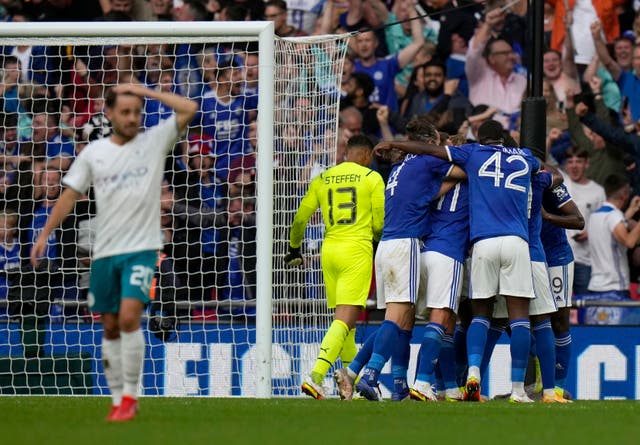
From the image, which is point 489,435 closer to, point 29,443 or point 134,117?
point 29,443

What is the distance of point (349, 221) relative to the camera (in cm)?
1131

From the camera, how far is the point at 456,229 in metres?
10.4

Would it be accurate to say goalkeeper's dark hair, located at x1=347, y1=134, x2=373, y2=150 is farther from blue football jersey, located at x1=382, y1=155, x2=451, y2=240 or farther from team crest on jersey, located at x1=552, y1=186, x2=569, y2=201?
team crest on jersey, located at x1=552, y1=186, x2=569, y2=201

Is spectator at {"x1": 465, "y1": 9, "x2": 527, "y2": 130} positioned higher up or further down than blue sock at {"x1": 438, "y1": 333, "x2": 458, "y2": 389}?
higher up

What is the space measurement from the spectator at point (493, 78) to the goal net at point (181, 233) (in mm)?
2270

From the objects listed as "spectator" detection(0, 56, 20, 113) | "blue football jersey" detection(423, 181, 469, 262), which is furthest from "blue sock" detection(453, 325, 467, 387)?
"spectator" detection(0, 56, 20, 113)

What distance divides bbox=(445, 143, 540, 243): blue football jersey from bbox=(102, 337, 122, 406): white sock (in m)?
3.42

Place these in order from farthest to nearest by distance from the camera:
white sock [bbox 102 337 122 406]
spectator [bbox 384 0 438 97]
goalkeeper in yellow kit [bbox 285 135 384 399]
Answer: spectator [bbox 384 0 438 97]
goalkeeper in yellow kit [bbox 285 135 384 399]
white sock [bbox 102 337 122 406]

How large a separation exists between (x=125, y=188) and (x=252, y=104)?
6.77 metres

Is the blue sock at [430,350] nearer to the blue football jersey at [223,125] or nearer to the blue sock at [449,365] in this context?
the blue sock at [449,365]

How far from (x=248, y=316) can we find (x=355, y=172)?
2.30 meters

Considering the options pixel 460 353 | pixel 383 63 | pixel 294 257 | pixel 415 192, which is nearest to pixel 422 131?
pixel 415 192

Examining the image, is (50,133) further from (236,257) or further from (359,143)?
(359,143)

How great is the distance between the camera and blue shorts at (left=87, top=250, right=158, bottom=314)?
7676mm
